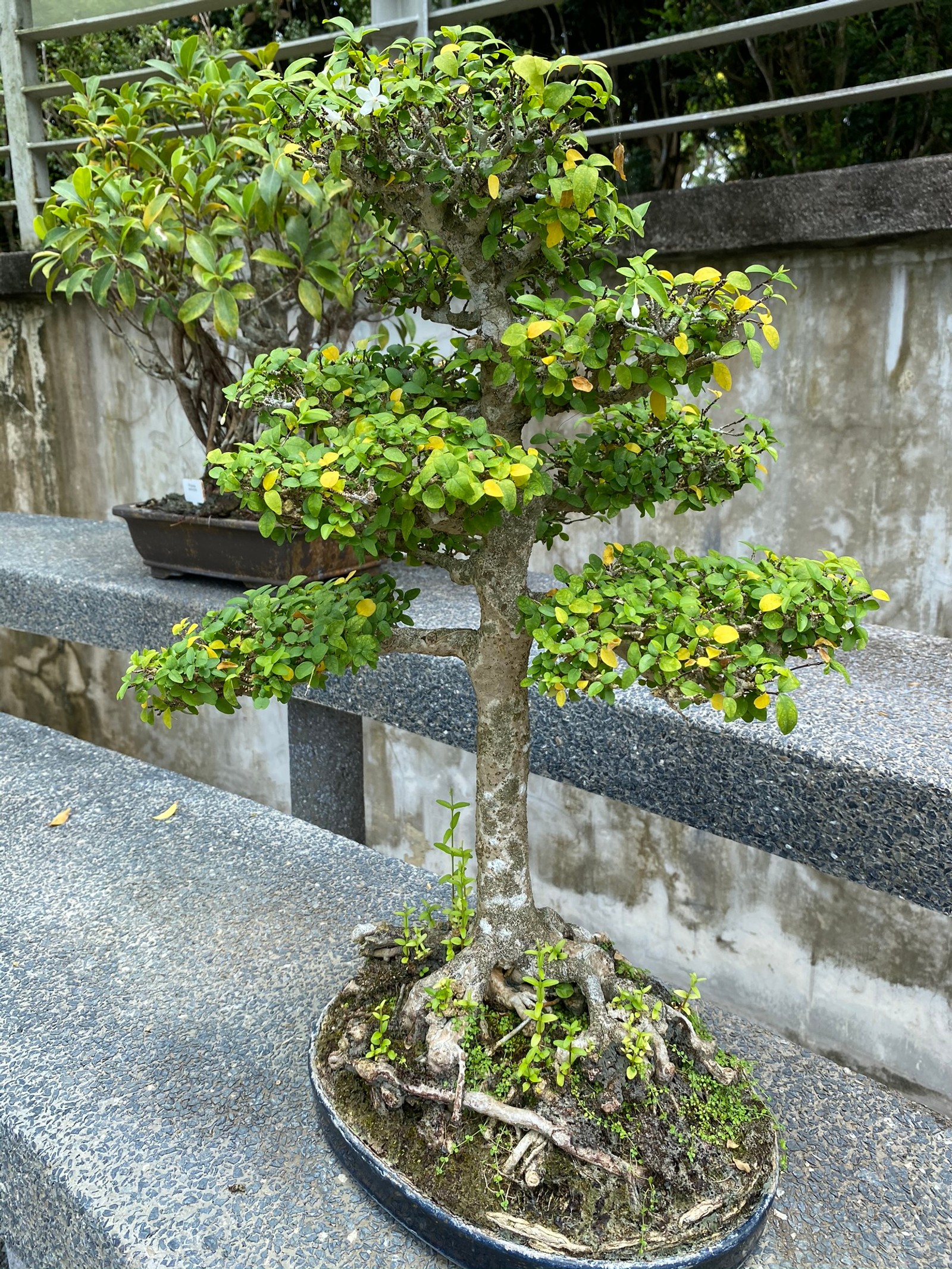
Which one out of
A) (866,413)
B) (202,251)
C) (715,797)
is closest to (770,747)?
(715,797)

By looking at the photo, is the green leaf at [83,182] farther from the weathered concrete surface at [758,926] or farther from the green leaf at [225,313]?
the weathered concrete surface at [758,926]

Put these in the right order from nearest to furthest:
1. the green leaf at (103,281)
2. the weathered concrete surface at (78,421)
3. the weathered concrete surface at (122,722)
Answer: the green leaf at (103,281), the weathered concrete surface at (78,421), the weathered concrete surface at (122,722)

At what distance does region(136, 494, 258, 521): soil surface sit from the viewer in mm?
1854

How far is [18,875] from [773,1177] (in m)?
1.18

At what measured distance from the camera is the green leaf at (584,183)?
2.04ft

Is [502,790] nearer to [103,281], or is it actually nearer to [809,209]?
[103,281]

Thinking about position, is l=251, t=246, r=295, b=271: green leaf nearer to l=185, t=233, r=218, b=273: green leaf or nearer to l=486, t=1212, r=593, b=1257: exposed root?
l=185, t=233, r=218, b=273: green leaf

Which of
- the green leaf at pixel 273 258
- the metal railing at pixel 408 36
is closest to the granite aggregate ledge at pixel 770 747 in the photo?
the green leaf at pixel 273 258

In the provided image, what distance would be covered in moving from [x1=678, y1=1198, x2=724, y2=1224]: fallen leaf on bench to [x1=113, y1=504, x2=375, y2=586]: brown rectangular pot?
1.25 m

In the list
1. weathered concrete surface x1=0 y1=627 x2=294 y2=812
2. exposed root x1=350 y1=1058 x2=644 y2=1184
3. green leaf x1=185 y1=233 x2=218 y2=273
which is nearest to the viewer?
exposed root x1=350 y1=1058 x2=644 y2=1184

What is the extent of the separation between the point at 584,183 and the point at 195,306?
3.48 ft

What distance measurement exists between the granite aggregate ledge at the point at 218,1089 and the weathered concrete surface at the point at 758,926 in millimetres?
789

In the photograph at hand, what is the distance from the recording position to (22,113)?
2742 mm

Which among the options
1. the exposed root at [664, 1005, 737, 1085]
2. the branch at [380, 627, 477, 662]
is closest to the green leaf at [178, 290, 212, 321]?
the branch at [380, 627, 477, 662]
